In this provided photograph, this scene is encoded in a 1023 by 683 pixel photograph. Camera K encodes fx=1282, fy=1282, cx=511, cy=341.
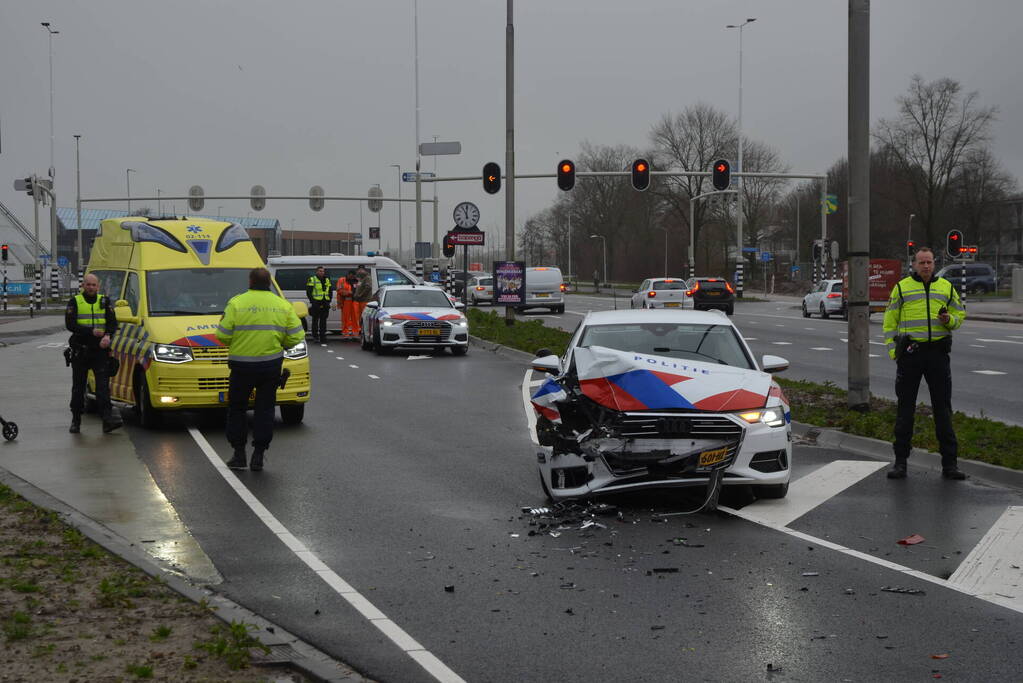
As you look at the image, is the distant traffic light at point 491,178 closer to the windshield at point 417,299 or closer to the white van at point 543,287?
the windshield at point 417,299

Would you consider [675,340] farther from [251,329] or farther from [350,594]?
[350,594]

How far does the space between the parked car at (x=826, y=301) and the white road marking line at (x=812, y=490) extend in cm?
3655

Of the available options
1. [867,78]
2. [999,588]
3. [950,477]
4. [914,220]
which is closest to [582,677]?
[999,588]

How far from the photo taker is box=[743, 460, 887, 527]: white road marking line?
364 inches

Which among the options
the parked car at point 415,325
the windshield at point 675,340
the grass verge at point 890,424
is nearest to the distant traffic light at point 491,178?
the parked car at point 415,325

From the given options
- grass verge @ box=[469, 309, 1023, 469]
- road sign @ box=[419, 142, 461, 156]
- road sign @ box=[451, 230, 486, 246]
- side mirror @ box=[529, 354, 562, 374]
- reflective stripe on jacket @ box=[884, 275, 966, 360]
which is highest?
road sign @ box=[419, 142, 461, 156]

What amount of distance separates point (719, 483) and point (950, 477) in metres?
2.90

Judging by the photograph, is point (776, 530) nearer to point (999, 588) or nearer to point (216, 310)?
point (999, 588)

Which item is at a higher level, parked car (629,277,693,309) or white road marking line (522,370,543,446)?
parked car (629,277,693,309)

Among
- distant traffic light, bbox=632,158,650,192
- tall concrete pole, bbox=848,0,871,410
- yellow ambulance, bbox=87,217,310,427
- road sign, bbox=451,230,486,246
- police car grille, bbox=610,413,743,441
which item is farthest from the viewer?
distant traffic light, bbox=632,158,650,192

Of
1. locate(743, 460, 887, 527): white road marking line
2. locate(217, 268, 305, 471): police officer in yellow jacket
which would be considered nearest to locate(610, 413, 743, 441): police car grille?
locate(743, 460, 887, 527): white road marking line

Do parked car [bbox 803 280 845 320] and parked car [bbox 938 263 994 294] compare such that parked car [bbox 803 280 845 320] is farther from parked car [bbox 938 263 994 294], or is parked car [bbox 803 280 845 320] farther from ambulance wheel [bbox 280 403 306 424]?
ambulance wheel [bbox 280 403 306 424]

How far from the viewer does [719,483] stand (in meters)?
9.14

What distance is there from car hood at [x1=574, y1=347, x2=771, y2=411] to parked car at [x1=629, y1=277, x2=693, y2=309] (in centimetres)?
3611
